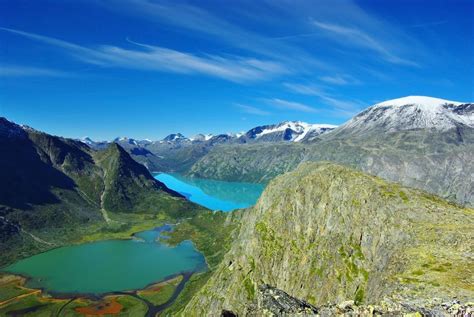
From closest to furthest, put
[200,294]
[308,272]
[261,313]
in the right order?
1. [261,313]
2. [308,272]
3. [200,294]

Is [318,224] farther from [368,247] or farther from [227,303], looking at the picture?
[227,303]

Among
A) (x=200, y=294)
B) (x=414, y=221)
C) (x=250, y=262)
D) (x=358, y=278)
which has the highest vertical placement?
(x=414, y=221)

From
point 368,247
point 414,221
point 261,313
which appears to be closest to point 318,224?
point 368,247

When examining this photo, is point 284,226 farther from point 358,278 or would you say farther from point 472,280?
point 472,280

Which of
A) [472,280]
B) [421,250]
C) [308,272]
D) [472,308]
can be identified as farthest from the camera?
[308,272]

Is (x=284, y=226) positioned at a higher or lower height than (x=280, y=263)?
higher

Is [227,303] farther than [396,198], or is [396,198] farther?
[227,303]
